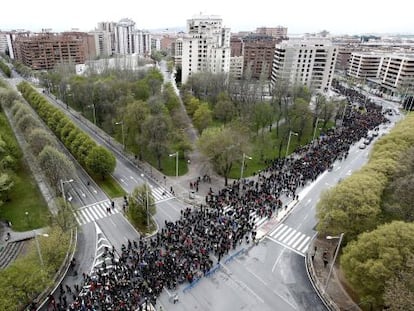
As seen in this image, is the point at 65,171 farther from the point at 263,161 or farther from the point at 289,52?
the point at 289,52

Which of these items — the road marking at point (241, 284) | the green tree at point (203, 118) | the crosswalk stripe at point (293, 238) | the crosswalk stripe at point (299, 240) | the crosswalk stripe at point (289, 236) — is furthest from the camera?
the green tree at point (203, 118)

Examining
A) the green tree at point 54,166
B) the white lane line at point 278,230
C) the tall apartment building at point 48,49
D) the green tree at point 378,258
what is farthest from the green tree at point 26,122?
the tall apartment building at point 48,49

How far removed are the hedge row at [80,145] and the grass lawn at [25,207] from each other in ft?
26.6

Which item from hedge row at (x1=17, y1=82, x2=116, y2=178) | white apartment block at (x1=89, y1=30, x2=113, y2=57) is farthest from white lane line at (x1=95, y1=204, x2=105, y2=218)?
white apartment block at (x1=89, y1=30, x2=113, y2=57)

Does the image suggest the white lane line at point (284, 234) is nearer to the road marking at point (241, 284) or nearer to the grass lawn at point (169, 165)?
the road marking at point (241, 284)

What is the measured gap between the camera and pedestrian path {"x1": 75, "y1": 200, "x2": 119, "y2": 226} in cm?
3753

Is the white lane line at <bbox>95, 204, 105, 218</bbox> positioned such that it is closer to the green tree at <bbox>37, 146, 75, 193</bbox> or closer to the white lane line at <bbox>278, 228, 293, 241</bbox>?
the green tree at <bbox>37, 146, 75, 193</bbox>

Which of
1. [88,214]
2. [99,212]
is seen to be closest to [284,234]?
[99,212]

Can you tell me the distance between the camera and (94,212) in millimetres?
39156

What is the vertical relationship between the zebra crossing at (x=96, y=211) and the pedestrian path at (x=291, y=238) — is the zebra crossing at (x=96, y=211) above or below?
below

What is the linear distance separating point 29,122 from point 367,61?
453 ft

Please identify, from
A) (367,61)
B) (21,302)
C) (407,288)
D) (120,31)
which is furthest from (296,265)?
(120,31)

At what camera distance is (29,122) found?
5438cm

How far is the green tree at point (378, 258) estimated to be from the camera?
21859mm
